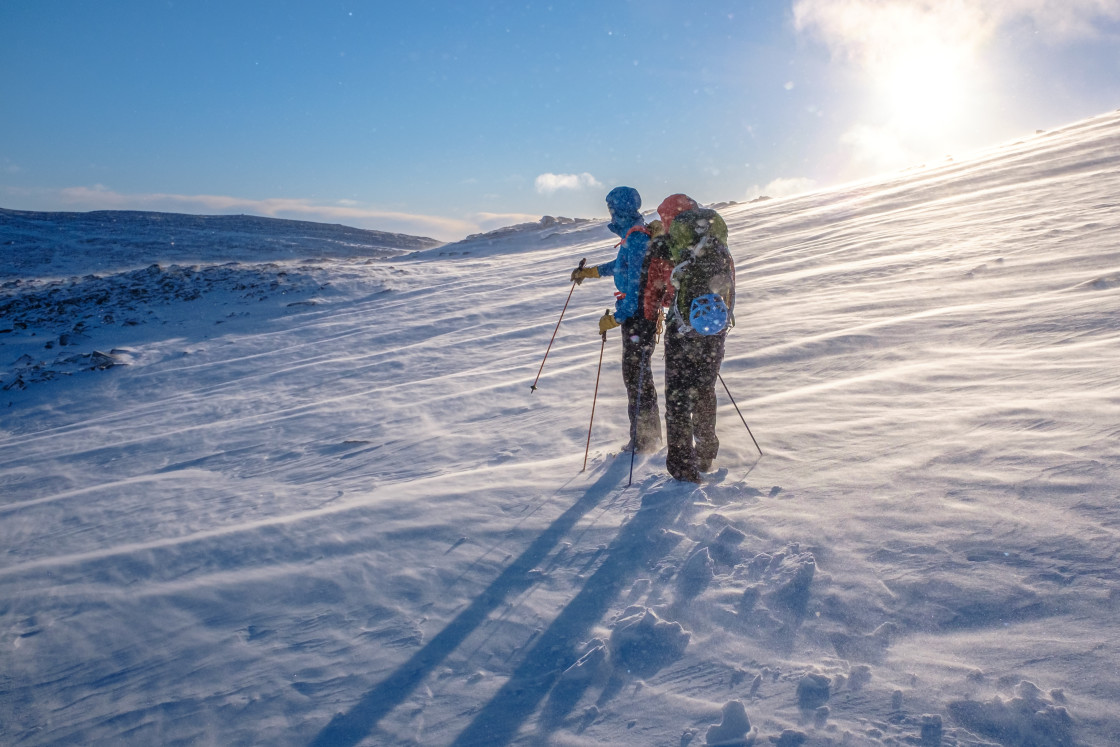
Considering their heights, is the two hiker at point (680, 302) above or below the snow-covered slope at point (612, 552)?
above

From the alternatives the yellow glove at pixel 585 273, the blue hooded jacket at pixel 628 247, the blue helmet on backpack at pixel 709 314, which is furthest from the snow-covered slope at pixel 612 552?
the yellow glove at pixel 585 273

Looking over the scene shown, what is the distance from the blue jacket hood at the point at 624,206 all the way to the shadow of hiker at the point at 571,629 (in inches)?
75.2

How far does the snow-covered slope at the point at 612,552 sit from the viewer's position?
2.24m

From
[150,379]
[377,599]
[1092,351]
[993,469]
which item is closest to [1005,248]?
[1092,351]

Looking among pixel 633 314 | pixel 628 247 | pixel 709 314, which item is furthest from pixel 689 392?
pixel 628 247

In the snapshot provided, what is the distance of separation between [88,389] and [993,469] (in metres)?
10.9

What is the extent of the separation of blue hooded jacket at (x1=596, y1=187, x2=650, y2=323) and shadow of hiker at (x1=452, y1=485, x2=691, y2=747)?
137 centimetres

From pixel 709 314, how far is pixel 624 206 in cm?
113

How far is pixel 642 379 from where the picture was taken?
4.52 metres

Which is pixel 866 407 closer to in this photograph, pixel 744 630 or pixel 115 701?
pixel 744 630

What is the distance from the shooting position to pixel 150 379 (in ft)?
30.6

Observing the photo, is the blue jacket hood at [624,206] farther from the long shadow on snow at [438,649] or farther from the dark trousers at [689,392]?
the long shadow on snow at [438,649]

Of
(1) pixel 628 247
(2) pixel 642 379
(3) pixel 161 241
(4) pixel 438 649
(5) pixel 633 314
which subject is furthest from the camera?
(3) pixel 161 241

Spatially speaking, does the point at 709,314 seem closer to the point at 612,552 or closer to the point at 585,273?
the point at 585,273
